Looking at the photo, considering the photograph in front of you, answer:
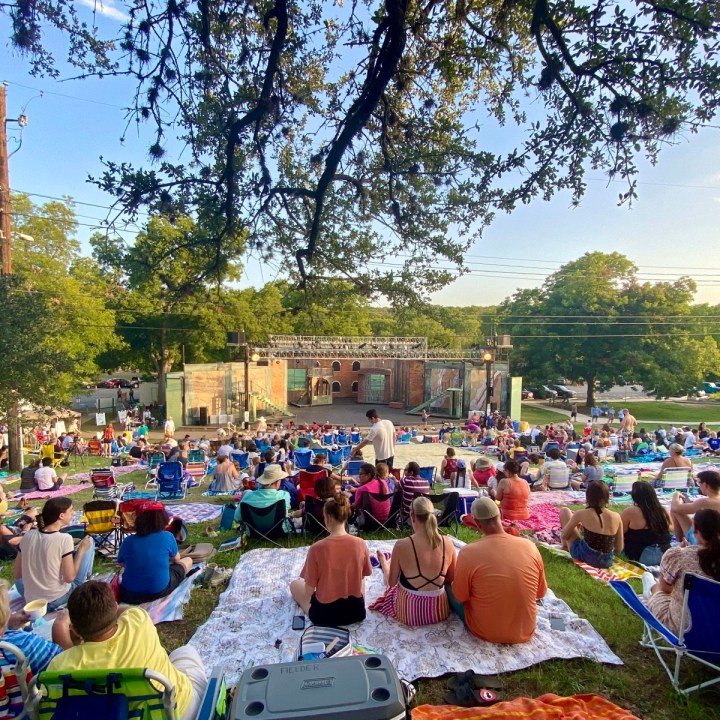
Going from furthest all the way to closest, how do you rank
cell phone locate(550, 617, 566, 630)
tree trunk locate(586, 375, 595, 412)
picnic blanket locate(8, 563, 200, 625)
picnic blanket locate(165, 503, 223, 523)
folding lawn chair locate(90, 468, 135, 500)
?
tree trunk locate(586, 375, 595, 412) < folding lawn chair locate(90, 468, 135, 500) < picnic blanket locate(165, 503, 223, 523) < picnic blanket locate(8, 563, 200, 625) < cell phone locate(550, 617, 566, 630)

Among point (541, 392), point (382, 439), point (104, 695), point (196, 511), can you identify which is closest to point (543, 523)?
point (382, 439)

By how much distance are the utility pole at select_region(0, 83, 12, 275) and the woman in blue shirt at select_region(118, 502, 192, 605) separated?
42.4 ft

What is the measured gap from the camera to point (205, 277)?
5.30m

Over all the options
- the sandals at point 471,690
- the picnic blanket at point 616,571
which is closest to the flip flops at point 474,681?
the sandals at point 471,690

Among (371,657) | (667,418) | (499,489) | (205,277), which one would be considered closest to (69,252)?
(205,277)

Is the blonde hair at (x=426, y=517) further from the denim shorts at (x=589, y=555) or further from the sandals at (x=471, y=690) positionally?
the denim shorts at (x=589, y=555)

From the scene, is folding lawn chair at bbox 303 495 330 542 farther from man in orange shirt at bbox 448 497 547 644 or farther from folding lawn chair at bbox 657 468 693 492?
folding lawn chair at bbox 657 468 693 492

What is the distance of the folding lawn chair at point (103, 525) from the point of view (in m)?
5.66

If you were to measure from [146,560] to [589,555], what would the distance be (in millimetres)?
4192

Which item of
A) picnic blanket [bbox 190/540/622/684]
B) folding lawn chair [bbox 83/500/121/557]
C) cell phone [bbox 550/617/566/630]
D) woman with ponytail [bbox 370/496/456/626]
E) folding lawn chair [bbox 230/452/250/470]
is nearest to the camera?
picnic blanket [bbox 190/540/622/684]

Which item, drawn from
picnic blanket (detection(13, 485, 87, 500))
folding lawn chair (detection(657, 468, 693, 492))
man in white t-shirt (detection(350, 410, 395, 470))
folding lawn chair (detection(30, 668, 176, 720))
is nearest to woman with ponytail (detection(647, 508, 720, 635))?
folding lawn chair (detection(30, 668, 176, 720))

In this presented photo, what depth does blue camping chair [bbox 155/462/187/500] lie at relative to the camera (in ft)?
31.5

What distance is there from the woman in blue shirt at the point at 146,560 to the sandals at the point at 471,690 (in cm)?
254

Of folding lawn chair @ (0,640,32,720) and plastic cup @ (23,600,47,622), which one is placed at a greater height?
folding lawn chair @ (0,640,32,720)
